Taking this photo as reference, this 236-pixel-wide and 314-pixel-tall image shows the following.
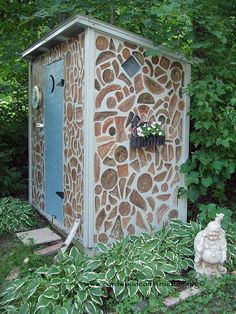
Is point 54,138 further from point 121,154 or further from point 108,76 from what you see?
point 108,76

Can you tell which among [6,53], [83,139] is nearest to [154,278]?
[83,139]

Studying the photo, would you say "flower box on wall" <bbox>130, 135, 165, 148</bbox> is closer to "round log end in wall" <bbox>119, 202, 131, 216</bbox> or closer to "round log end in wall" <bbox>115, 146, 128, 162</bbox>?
"round log end in wall" <bbox>115, 146, 128, 162</bbox>

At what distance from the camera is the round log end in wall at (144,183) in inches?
162

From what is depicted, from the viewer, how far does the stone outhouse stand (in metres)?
3.79

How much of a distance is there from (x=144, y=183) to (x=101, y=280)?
1.35 meters

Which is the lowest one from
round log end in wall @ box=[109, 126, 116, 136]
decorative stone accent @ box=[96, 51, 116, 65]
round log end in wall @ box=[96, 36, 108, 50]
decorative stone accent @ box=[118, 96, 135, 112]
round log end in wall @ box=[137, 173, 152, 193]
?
round log end in wall @ box=[137, 173, 152, 193]

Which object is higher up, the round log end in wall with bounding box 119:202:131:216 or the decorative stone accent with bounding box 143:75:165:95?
the decorative stone accent with bounding box 143:75:165:95

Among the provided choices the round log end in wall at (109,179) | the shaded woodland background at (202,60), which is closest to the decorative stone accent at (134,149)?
the round log end in wall at (109,179)

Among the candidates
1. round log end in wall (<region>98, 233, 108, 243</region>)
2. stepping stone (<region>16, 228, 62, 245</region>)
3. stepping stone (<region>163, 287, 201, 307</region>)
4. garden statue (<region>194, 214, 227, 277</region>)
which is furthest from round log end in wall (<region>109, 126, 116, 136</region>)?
stepping stone (<region>163, 287, 201, 307</region>)

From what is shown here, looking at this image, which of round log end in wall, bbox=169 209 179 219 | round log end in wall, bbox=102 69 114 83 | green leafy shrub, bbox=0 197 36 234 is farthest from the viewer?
green leafy shrub, bbox=0 197 36 234

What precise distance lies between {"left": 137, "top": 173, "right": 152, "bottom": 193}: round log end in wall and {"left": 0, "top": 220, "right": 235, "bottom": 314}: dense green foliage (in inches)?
29.3

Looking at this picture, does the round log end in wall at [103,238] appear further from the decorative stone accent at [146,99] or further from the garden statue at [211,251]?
the decorative stone accent at [146,99]

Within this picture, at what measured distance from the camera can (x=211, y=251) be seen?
10.5 ft

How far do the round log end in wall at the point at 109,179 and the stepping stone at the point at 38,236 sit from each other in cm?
106
